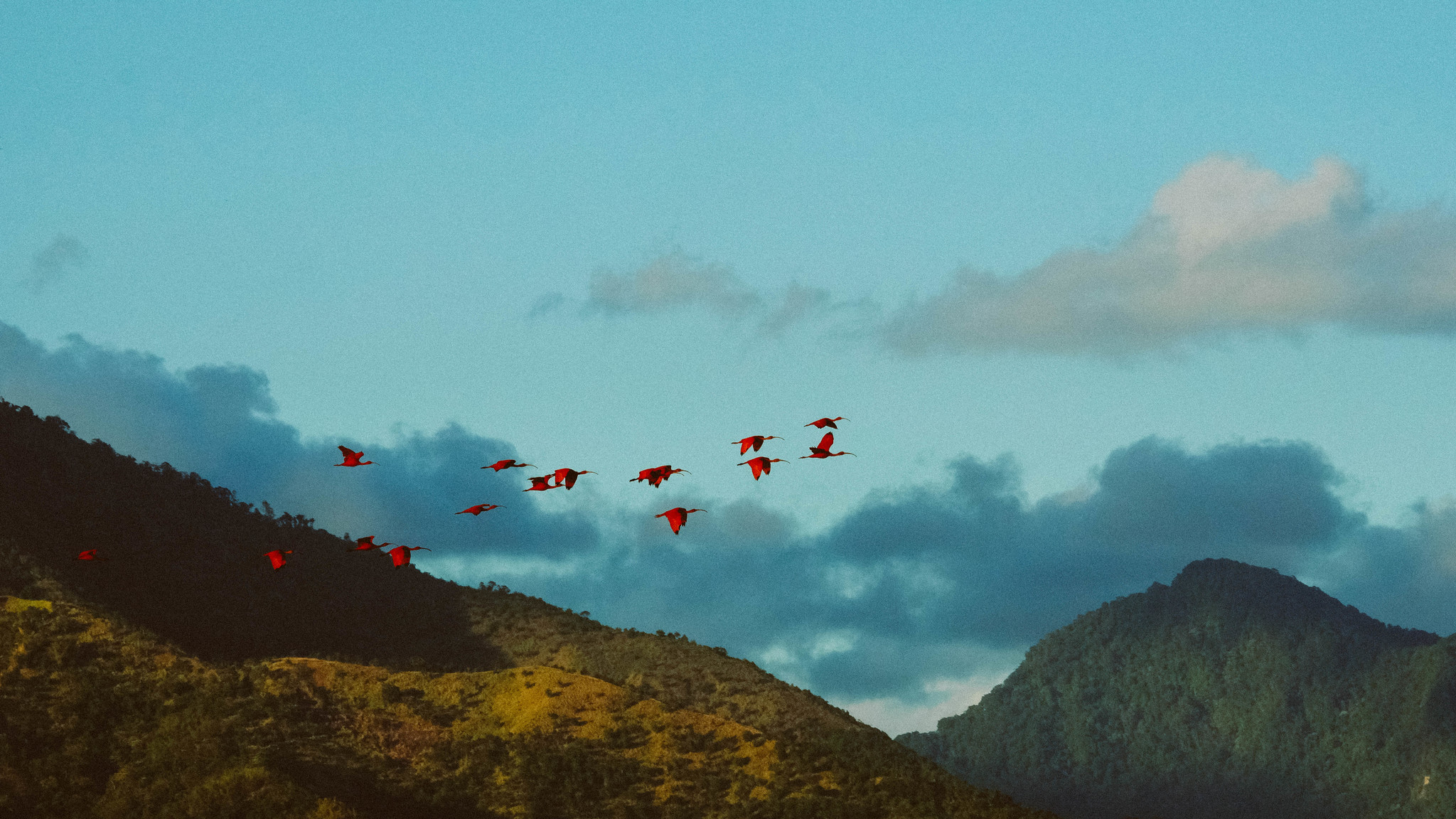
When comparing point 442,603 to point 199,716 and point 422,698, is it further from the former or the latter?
point 199,716

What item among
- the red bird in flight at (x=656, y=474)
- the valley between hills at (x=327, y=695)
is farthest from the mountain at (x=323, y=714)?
the red bird in flight at (x=656, y=474)

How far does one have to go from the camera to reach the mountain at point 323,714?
58688mm

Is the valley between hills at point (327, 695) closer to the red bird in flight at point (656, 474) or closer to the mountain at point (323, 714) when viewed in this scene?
the mountain at point (323, 714)

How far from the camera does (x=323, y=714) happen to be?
2618 inches

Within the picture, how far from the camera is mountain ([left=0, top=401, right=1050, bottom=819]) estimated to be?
193 ft

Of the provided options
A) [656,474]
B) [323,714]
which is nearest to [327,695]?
[323,714]

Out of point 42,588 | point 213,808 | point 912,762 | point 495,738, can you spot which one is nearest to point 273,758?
point 213,808

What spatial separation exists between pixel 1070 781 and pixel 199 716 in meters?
159

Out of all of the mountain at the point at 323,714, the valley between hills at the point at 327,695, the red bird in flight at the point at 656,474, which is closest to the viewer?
the red bird in flight at the point at 656,474

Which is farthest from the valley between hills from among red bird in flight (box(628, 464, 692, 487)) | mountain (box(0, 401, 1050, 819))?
red bird in flight (box(628, 464, 692, 487))

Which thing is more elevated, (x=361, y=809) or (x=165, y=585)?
(x=165, y=585)

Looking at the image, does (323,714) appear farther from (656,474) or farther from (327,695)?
(656,474)

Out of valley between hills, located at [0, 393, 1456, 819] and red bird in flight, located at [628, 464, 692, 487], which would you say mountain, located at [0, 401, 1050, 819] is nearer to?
valley between hills, located at [0, 393, 1456, 819]

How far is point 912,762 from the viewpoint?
226 ft
